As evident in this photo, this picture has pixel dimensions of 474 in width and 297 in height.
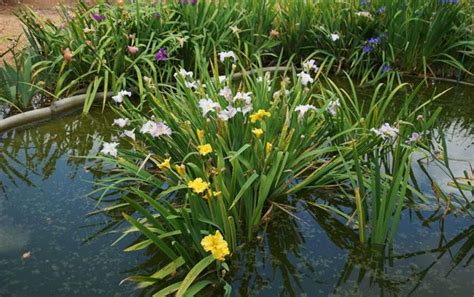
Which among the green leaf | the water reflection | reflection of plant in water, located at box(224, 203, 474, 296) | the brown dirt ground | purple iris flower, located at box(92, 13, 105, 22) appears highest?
purple iris flower, located at box(92, 13, 105, 22)

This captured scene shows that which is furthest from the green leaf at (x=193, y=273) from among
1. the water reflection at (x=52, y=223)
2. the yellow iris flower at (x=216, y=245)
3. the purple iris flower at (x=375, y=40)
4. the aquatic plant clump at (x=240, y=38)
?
the purple iris flower at (x=375, y=40)

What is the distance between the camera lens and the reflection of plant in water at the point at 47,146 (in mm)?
2828

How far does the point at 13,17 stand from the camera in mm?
6578

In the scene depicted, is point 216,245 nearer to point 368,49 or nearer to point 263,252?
point 263,252

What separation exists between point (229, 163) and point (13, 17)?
5175 millimetres

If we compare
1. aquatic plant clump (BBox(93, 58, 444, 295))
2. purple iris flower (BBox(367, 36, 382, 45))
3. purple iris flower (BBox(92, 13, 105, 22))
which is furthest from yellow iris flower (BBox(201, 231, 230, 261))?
purple iris flower (BBox(367, 36, 382, 45))

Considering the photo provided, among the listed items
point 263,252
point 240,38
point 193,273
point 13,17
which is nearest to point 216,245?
point 193,273

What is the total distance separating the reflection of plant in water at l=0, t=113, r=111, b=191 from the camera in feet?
9.28

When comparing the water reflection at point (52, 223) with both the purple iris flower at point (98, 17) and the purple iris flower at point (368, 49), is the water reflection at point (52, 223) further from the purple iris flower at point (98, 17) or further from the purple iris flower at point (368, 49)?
the purple iris flower at point (368, 49)

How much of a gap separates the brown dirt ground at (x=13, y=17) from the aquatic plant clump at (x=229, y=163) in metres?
2.69

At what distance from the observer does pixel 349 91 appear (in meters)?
4.35

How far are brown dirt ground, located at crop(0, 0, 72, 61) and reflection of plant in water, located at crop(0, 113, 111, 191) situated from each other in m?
1.58

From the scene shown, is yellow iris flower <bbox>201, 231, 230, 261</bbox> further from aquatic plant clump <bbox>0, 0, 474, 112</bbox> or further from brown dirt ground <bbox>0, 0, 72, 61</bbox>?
brown dirt ground <bbox>0, 0, 72, 61</bbox>

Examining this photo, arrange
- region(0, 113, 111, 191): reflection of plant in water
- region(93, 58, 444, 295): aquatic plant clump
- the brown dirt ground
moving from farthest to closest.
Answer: the brown dirt ground, region(0, 113, 111, 191): reflection of plant in water, region(93, 58, 444, 295): aquatic plant clump
